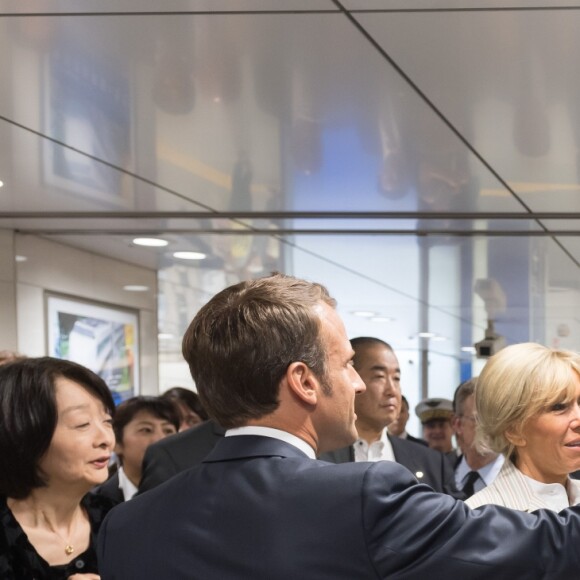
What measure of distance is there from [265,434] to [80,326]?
7468mm

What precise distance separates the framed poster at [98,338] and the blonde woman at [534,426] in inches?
227

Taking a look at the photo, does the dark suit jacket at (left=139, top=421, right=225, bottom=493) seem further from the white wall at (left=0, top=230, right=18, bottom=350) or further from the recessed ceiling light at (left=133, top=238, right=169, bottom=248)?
the recessed ceiling light at (left=133, top=238, right=169, bottom=248)

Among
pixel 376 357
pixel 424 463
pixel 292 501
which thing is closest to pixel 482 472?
pixel 424 463

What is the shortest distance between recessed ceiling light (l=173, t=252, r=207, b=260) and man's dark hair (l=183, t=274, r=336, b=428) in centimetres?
736

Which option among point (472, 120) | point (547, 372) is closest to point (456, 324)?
point (472, 120)

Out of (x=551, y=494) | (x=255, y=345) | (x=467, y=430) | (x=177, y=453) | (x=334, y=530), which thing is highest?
(x=255, y=345)

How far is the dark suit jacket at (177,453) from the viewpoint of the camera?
4.98m

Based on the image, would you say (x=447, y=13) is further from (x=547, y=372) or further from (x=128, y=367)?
(x=128, y=367)

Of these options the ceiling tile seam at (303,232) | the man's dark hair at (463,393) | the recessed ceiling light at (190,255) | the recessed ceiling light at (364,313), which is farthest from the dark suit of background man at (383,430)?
the recessed ceiling light at (364,313)

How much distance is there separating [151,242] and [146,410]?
2.44m

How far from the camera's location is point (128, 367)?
1010 centimetres

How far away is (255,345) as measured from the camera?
85.2 inches

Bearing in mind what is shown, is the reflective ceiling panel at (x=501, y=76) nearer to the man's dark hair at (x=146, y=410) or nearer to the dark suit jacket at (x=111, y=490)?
the man's dark hair at (x=146, y=410)

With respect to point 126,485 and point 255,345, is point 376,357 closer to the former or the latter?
point 126,485
